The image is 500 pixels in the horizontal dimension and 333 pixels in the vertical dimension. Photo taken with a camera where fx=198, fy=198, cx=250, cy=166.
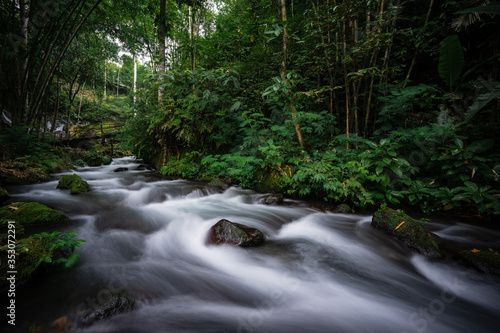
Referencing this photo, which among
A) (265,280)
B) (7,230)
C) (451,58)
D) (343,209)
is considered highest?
(451,58)

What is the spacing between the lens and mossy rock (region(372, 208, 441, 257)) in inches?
104

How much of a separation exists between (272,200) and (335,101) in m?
3.69

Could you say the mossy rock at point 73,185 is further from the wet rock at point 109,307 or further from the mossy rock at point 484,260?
the mossy rock at point 484,260

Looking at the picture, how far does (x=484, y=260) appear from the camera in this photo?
230 centimetres

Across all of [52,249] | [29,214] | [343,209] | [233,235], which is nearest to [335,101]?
[343,209]

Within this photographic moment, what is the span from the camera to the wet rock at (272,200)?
4566mm

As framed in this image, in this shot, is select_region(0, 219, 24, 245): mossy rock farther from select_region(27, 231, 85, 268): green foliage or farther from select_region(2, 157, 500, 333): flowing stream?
select_region(2, 157, 500, 333): flowing stream

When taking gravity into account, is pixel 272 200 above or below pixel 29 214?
below

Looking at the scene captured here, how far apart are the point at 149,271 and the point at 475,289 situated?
349 cm

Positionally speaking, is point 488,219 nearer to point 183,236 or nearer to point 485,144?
point 485,144

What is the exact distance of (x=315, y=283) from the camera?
218cm

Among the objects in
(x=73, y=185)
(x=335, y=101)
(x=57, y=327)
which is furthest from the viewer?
(x=335, y=101)

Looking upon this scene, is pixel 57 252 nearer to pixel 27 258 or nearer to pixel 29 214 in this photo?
pixel 27 258

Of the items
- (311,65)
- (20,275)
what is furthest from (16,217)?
(311,65)
